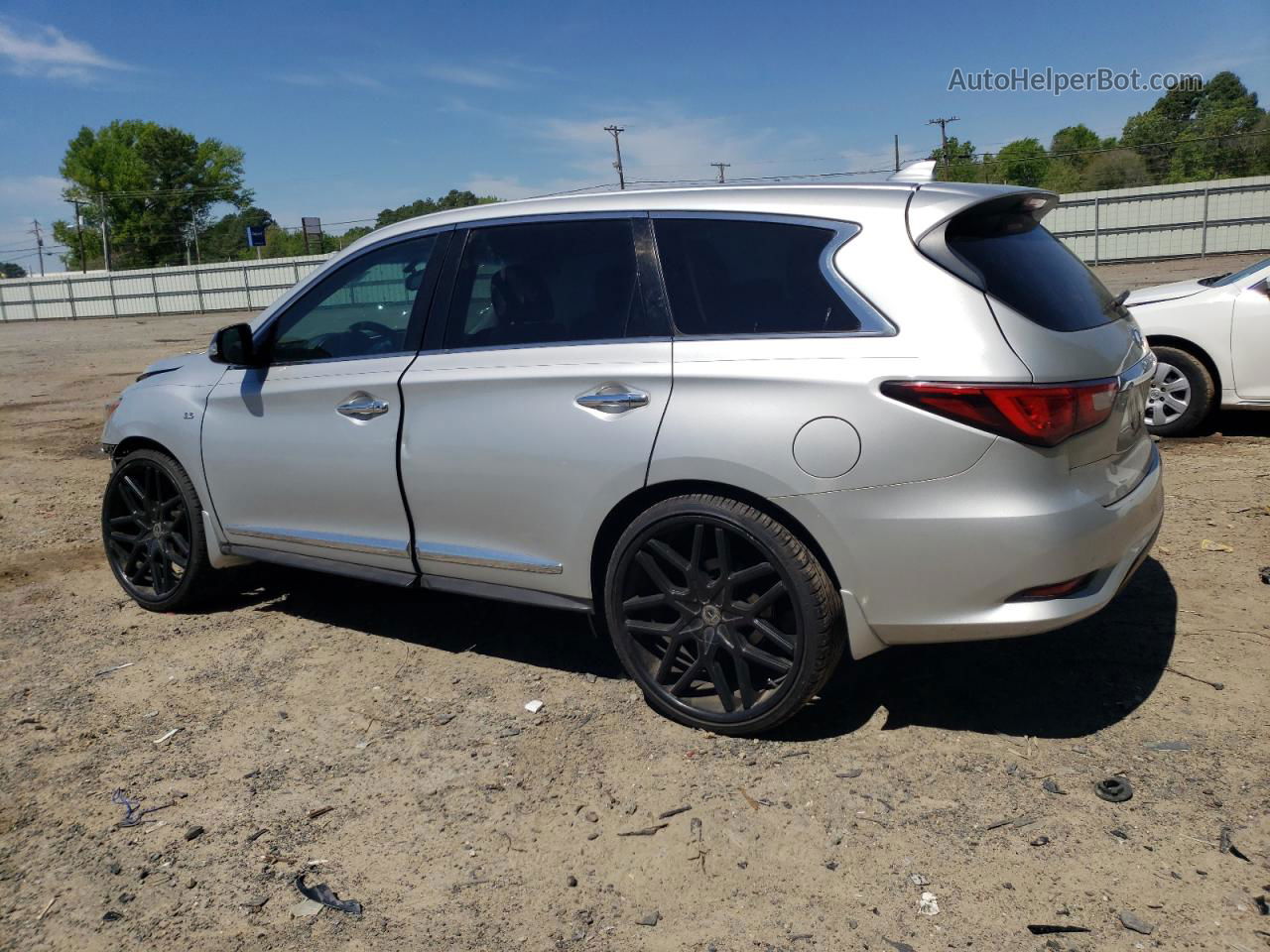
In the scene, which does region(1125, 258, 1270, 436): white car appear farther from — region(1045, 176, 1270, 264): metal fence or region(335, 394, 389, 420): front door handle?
region(1045, 176, 1270, 264): metal fence

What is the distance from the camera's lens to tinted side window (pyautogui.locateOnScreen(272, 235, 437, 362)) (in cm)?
433

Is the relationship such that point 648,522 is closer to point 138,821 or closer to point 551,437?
point 551,437

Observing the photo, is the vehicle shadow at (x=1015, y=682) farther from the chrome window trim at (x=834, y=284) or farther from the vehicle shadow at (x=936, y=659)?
the chrome window trim at (x=834, y=284)

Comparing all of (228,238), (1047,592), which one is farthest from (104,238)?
(1047,592)

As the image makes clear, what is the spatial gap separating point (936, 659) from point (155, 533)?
12.3ft

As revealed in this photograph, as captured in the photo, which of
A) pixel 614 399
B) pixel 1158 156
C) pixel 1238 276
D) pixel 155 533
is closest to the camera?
pixel 614 399

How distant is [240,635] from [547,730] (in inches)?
75.7

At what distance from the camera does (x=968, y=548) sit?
3127 mm

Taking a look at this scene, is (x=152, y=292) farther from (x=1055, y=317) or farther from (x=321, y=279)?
(x=1055, y=317)

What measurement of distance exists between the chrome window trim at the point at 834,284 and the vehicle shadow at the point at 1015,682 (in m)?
1.39

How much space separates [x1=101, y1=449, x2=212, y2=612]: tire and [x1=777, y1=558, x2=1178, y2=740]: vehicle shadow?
3039 millimetres

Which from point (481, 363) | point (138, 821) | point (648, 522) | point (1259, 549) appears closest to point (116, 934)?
point (138, 821)

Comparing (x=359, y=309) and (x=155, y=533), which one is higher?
(x=359, y=309)

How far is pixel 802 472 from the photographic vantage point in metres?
3.25
